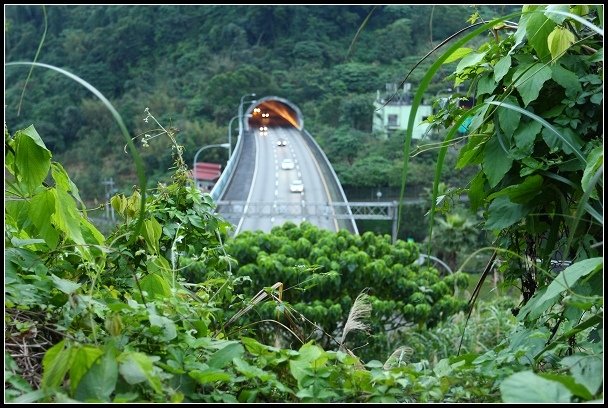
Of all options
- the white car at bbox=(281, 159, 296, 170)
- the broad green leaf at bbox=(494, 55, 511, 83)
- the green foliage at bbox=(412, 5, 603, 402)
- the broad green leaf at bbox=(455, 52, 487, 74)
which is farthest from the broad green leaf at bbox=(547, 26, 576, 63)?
the white car at bbox=(281, 159, 296, 170)

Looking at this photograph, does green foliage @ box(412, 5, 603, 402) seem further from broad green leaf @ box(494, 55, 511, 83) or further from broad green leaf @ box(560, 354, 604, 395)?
broad green leaf @ box(560, 354, 604, 395)

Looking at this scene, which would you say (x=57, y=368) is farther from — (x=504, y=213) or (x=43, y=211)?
(x=504, y=213)

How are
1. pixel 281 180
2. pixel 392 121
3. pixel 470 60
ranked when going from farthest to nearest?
pixel 392 121
pixel 281 180
pixel 470 60

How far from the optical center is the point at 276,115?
104 feet

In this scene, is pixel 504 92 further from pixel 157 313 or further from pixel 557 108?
pixel 157 313

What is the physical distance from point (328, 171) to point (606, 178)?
85.7ft

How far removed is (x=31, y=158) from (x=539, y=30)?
2.93 feet

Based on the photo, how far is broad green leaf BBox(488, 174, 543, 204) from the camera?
1186mm

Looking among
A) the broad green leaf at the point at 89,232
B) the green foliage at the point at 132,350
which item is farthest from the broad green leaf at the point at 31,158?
the broad green leaf at the point at 89,232

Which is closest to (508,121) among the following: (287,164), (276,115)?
(287,164)

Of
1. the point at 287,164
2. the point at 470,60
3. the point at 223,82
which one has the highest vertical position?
the point at 223,82

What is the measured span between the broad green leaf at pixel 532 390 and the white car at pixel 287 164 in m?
26.2

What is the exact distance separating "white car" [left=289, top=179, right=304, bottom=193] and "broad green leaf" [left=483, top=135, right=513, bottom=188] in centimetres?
2281

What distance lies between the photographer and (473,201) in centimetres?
146
